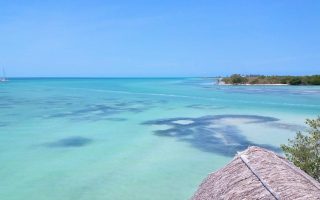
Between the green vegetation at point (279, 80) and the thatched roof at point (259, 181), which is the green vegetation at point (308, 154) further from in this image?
the green vegetation at point (279, 80)

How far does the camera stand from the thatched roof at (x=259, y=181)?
10.6 feet

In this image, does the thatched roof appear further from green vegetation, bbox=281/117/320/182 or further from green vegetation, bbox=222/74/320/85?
green vegetation, bbox=222/74/320/85

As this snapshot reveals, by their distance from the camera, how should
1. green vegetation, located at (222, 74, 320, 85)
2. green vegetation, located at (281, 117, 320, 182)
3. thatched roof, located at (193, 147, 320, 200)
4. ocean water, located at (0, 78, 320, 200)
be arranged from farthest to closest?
green vegetation, located at (222, 74, 320, 85) → ocean water, located at (0, 78, 320, 200) → green vegetation, located at (281, 117, 320, 182) → thatched roof, located at (193, 147, 320, 200)

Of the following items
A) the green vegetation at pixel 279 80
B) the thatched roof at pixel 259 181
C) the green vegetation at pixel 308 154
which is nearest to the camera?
the thatched roof at pixel 259 181

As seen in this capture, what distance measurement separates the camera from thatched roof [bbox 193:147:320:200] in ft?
10.6

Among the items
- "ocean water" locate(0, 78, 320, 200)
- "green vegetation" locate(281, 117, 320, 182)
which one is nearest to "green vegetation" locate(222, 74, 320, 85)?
"ocean water" locate(0, 78, 320, 200)

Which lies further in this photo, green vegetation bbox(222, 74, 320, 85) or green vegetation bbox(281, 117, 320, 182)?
green vegetation bbox(222, 74, 320, 85)

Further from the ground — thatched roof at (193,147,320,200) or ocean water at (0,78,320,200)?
thatched roof at (193,147,320,200)

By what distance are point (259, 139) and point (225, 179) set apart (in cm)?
778

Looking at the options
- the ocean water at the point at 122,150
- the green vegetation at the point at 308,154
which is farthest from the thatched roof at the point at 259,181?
the ocean water at the point at 122,150

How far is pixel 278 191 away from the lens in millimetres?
3225

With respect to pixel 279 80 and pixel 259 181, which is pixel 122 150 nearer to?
pixel 259 181

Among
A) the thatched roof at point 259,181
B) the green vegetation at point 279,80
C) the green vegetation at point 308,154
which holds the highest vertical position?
the thatched roof at point 259,181

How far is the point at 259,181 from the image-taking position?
11.6 ft
